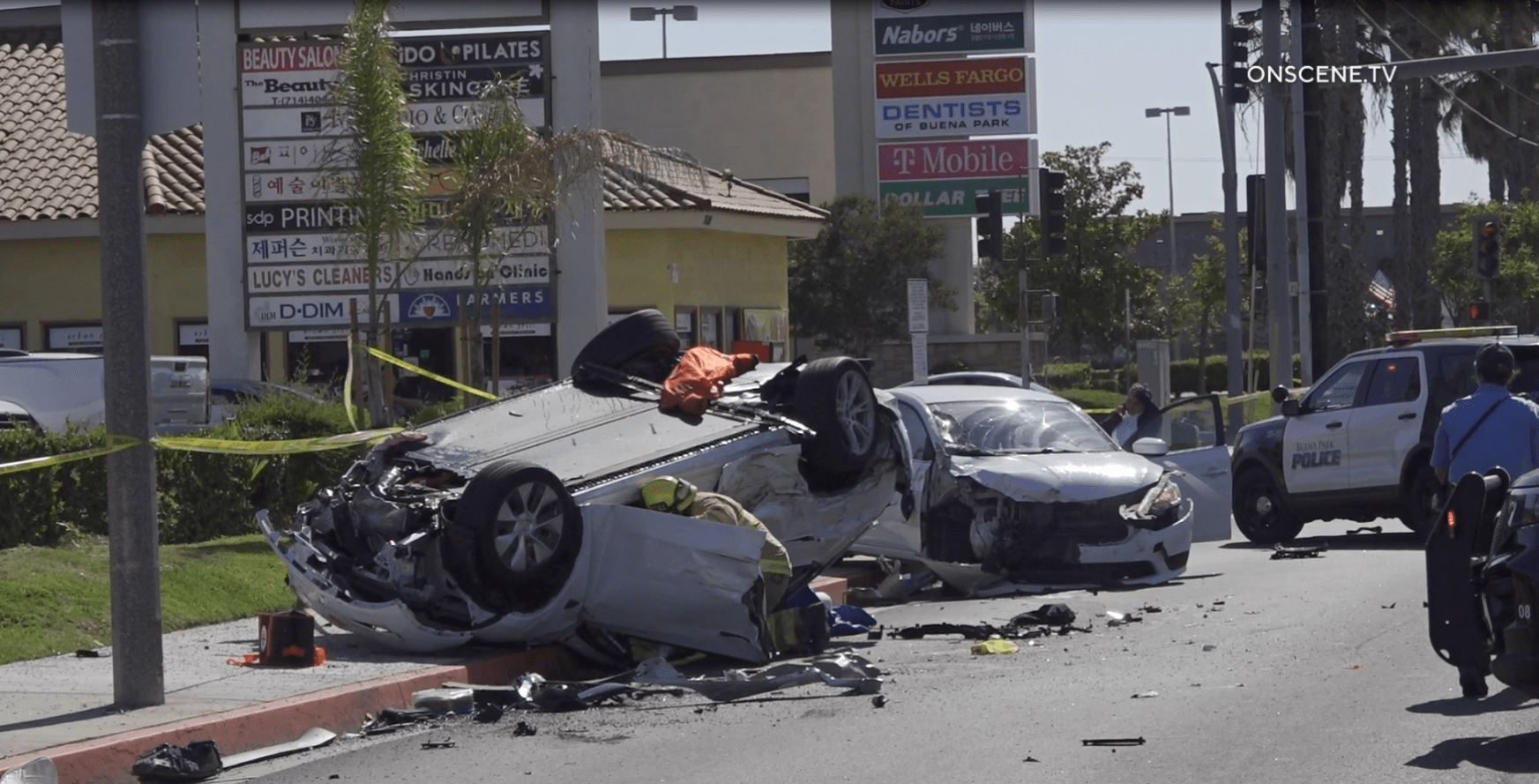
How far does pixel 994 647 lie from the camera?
10453mm

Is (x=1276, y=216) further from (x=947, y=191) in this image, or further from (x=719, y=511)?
(x=947, y=191)

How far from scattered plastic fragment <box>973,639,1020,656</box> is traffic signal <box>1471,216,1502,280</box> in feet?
68.9

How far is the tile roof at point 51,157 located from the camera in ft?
93.0

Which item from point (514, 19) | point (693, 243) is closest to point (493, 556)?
point (514, 19)

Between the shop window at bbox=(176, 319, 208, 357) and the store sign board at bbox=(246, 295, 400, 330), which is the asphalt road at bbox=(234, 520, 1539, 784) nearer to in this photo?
the store sign board at bbox=(246, 295, 400, 330)

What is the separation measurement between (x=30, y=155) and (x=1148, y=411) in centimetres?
2107

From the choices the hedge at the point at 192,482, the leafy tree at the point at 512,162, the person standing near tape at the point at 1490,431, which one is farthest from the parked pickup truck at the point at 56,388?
the person standing near tape at the point at 1490,431

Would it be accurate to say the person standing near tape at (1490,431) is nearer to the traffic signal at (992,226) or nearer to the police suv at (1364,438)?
the police suv at (1364,438)

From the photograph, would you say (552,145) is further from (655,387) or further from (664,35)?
(664,35)

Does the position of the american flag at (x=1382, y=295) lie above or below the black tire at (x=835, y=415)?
above

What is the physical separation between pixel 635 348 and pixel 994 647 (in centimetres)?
325

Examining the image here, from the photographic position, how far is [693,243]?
3173 cm

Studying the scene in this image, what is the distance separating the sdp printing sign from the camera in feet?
156

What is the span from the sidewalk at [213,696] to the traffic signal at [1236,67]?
1865 cm
